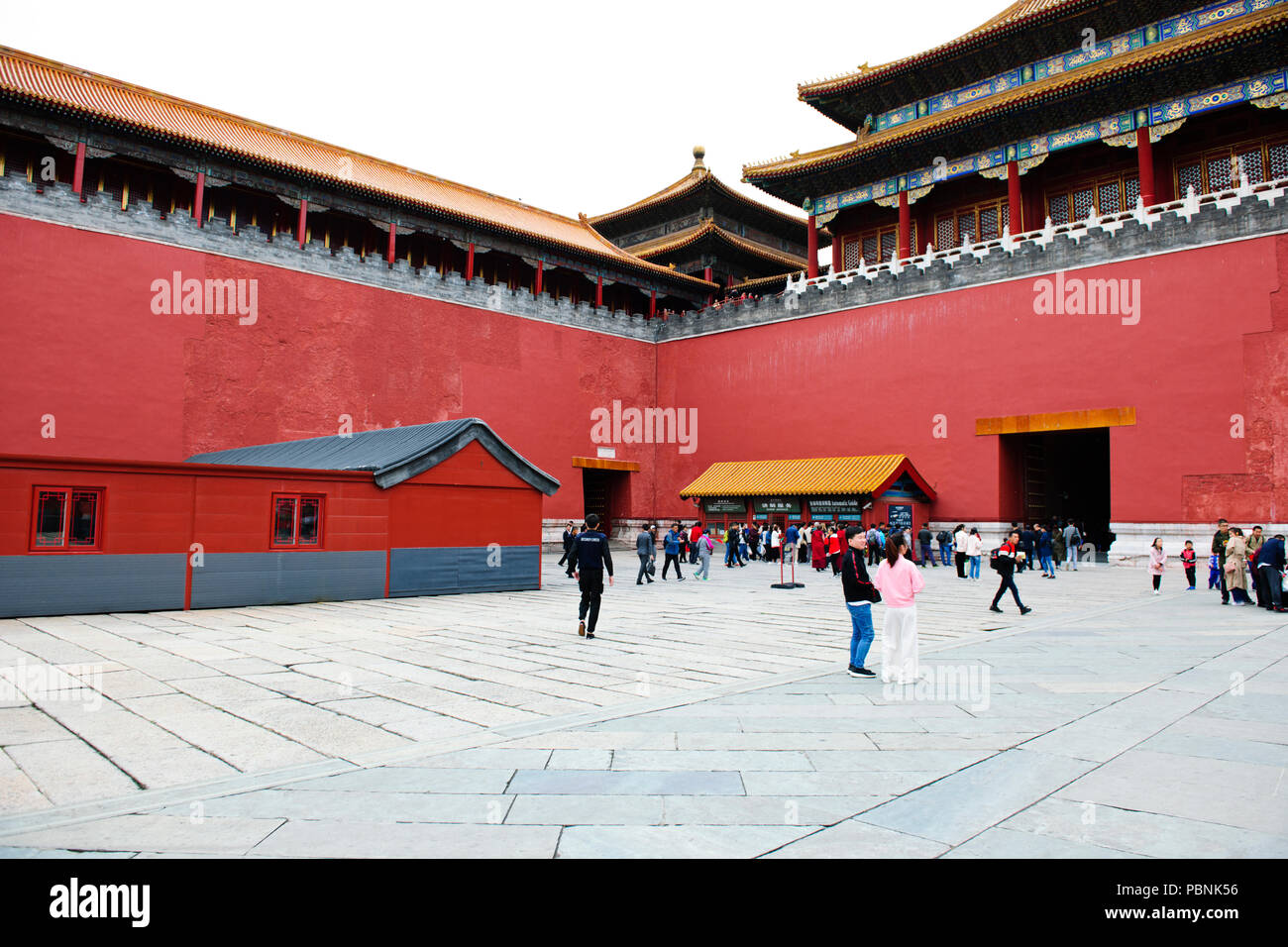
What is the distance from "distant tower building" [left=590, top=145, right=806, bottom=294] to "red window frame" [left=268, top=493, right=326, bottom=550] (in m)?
23.0

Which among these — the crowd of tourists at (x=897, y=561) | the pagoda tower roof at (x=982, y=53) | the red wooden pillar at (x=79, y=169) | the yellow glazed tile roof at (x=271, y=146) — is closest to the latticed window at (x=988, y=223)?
the pagoda tower roof at (x=982, y=53)

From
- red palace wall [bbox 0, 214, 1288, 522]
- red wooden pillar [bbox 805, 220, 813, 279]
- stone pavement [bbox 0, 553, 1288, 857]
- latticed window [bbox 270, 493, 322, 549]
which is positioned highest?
red wooden pillar [bbox 805, 220, 813, 279]

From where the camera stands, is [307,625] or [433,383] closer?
[307,625]

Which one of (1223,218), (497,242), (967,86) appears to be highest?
(967,86)

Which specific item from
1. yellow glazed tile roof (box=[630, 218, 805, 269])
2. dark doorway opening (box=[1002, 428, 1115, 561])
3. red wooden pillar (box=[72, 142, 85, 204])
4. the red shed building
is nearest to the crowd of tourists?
dark doorway opening (box=[1002, 428, 1115, 561])

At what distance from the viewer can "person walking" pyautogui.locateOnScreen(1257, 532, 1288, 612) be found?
11.2 meters

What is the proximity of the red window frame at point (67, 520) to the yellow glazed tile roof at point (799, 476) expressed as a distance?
652 inches

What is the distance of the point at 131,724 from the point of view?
497cm

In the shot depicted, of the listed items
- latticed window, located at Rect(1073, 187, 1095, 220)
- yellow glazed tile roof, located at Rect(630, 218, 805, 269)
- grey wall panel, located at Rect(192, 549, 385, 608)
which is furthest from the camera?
yellow glazed tile roof, located at Rect(630, 218, 805, 269)

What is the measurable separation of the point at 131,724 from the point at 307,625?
16.0 ft

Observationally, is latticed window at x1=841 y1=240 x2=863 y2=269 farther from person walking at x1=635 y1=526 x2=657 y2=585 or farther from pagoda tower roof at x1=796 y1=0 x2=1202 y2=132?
person walking at x1=635 y1=526 x2=657 y2=585
